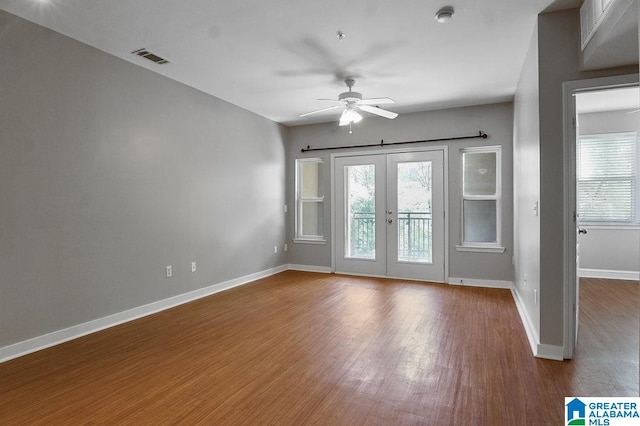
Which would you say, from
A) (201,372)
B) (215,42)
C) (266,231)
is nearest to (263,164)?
(266,231)

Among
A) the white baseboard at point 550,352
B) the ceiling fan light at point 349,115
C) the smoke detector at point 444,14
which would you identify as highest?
the smoke detector at point 444,14

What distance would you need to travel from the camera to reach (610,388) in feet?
7.10

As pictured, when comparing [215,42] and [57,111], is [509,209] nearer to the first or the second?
[215,42]

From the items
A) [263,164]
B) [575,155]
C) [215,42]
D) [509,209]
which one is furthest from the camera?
[263,164]

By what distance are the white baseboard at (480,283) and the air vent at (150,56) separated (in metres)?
4.78

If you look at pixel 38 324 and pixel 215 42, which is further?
pixel 215 42

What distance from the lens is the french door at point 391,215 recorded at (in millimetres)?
5316

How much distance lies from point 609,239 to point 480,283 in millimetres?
2423

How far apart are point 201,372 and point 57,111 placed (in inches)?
100

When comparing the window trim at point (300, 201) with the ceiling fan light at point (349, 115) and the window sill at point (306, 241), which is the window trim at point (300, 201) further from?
the ceiling fan light at point (349, 115)

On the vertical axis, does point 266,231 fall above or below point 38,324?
above

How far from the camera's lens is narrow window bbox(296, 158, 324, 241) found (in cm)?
629

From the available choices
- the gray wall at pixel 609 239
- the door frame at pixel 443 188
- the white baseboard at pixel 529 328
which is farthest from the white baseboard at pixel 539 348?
the gray wall at pixel 609 239

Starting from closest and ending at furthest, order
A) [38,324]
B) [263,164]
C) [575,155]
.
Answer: [575,155] < [38,324] < [263,164]
